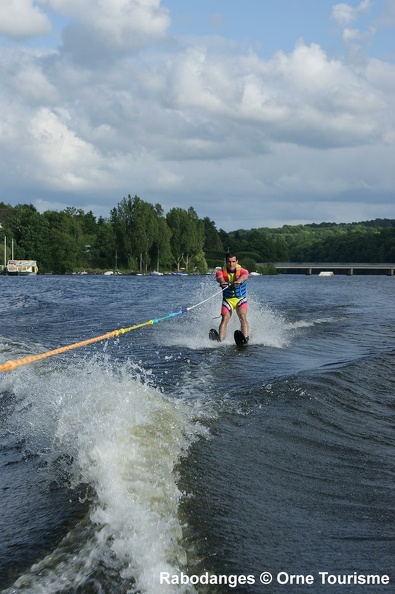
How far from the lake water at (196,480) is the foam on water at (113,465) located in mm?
15

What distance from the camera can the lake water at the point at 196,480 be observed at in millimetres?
4055

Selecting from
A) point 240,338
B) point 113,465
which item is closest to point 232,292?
point 240,338

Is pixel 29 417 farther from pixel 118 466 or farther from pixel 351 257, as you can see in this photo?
pixel 351 257

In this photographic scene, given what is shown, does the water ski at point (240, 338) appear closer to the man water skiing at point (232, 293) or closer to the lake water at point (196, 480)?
the man water skiing at point (232, 293)

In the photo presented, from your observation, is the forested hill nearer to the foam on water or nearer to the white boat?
the white boat

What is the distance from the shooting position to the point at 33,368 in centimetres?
1039

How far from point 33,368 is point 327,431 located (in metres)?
5.12

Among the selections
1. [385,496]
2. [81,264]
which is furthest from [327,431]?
[81,264]

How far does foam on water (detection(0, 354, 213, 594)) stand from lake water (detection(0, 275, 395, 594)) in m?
0.02

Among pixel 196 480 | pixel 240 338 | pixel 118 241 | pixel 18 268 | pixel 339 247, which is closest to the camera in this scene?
pixel 196 480

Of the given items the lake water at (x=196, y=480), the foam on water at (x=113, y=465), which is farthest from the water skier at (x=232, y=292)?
the foam on water at (x=113, y=465)

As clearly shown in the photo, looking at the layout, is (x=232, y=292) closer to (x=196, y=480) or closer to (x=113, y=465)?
(x=196, y=480)

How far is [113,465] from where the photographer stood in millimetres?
5340

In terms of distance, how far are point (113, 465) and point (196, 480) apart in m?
0.72
